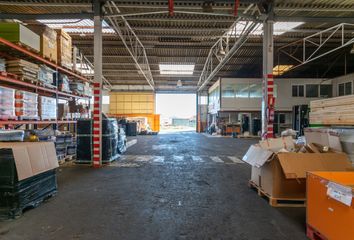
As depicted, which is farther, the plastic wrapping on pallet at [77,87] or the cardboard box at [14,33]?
the plastic wrapping on pallet at [77,87]

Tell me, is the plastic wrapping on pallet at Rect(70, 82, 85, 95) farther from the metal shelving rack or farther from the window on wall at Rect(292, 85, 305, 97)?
the window on wall at Rect(292, 85, 305, 97)

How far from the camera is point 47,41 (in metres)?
7.25

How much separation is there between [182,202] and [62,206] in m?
1.88

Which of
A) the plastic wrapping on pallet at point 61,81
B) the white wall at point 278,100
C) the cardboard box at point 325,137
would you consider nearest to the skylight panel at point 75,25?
the plastic wrapping on pallet at point 61,81

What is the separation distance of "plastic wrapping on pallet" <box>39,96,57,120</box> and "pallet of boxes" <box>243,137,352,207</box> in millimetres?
5950

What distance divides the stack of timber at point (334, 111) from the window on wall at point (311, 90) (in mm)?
17156

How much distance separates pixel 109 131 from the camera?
297 inches

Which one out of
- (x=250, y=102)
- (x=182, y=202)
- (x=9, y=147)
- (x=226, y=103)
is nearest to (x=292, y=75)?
(x=250, y=102)

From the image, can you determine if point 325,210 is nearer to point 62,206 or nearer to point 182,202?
point 182,202

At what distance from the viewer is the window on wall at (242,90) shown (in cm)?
2073

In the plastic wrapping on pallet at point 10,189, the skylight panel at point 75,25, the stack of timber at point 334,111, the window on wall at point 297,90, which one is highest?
the skylight panel at point 75,25

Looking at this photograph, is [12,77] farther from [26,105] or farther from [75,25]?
[75,25]

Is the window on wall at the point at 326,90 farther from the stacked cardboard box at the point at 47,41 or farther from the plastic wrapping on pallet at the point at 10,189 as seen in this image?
the plastic wrapping on pallet at the point at 10,189

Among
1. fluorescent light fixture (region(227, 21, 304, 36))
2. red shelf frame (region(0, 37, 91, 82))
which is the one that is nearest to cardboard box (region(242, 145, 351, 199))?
red shelf frame (region(0, 37, 91, 82))
